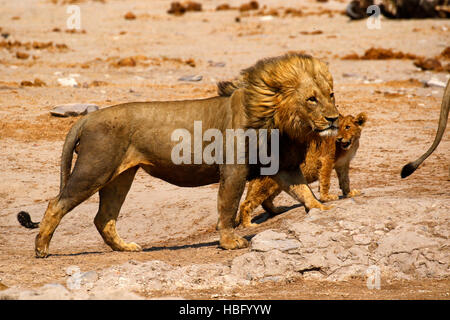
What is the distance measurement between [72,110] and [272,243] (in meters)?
7.98

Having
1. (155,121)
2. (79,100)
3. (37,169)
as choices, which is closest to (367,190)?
(155,121)

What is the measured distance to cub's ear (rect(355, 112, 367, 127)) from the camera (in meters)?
9.70

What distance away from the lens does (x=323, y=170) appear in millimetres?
9211

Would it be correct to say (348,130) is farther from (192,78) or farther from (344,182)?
(192,78)

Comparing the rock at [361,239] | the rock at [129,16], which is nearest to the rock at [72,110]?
the rock at [361,239]

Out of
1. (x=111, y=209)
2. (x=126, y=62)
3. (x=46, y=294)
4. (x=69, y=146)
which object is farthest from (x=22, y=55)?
(x=46, y=294)

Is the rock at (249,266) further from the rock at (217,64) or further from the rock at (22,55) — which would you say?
the rock at (22,55)

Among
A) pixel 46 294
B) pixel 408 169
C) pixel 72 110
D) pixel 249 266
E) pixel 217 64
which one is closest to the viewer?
pixel 46 294

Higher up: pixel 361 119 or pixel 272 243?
pixel 361 119

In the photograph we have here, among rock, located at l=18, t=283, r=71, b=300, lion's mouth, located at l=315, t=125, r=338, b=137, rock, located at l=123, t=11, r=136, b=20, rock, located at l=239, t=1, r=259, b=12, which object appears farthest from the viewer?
rock, located at l=239, t=1, r=259, b=12

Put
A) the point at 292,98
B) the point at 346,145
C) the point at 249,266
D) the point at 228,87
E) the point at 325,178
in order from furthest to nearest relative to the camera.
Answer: the point at 346,145 < the point at 325,178 < the point at 228,87 < the point at 292,98 < the point at 249,266

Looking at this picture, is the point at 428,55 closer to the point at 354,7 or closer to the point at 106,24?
the point at 354,7

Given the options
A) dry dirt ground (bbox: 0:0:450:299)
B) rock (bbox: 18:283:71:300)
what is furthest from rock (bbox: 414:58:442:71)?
rock (bbox: 18:283:71:300)

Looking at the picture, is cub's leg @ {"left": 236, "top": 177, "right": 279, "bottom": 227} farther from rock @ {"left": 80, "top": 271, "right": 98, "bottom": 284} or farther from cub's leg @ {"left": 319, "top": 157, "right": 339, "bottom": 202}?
rock @ {"left": 80, "top": 271, "right": 98, "bottom": 284}
